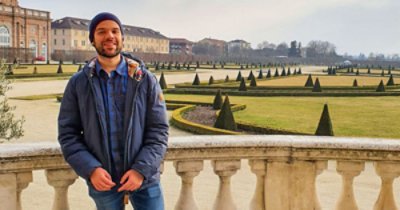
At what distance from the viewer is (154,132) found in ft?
8.38

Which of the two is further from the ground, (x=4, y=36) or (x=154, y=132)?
(x=4, y=36)

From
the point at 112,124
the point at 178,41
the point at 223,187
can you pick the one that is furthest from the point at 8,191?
the point at 178,41

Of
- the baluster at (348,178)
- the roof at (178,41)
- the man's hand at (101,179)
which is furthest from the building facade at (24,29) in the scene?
the roof at (178,41)

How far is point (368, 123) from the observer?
546 inches

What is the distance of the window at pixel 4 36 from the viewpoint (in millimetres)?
54750

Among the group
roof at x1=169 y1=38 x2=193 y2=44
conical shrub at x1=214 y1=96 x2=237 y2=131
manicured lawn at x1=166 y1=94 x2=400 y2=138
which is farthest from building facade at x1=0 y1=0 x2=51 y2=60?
roof at x1=169 y1=38 x2=193 y2=44

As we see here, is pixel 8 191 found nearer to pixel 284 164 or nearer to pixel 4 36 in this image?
pixel 284 164

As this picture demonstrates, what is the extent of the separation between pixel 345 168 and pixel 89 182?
1.98 m

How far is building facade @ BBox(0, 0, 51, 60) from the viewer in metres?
54.9

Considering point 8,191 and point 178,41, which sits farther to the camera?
point 178,41

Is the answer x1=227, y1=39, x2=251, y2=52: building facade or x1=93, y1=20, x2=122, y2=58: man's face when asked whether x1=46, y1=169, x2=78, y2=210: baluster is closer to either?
x1=93, y1=20, x2=122, y2=58: man's face

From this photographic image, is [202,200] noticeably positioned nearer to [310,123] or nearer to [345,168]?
[345,168]

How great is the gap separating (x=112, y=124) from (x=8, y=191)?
1046 millimetres

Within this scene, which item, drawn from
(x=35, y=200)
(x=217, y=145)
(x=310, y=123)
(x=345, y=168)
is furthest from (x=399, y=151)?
(x=310, y=123)
